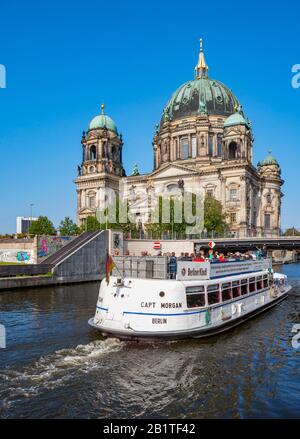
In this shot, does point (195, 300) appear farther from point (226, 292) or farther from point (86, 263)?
point (86, 263)

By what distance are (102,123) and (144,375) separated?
104 metres

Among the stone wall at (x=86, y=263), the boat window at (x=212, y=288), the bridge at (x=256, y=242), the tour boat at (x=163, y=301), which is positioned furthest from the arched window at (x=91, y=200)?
the boat window at (x=212, y=288)

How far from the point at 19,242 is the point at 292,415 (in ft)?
154

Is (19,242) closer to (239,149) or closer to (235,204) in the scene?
(235,204)

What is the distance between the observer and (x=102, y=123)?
114500mm

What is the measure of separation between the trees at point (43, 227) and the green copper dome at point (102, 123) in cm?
3194

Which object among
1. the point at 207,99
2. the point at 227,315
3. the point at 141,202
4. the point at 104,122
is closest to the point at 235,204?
the point at 141,202

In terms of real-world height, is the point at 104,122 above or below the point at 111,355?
above

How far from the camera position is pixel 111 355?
62.3 ft

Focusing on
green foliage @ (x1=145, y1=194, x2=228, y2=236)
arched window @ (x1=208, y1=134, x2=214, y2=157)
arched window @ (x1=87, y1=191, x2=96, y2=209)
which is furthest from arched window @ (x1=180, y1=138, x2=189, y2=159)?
green foliage @ (x1=145, y1=194, x2=228, y2=236)

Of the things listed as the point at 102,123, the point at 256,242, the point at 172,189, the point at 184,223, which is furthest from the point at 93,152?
the point at 256,242

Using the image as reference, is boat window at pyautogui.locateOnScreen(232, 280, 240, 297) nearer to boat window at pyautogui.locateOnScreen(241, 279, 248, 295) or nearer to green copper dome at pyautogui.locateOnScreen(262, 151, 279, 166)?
boat window at pyautogui.locateOnScreen(241, 279, 248, 295)

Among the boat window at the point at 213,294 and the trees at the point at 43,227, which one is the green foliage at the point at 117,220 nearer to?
the trees at the point at 43,227

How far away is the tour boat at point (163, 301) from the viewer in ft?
67.5
